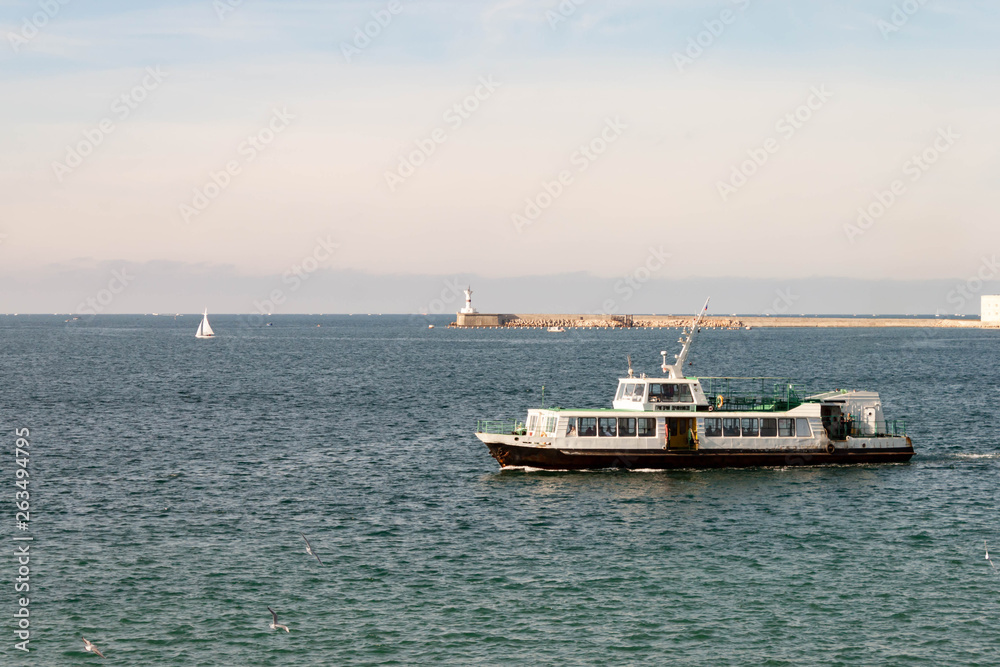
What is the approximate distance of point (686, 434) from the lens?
54.3 metres

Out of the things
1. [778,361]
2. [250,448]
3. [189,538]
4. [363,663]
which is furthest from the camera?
[778,361]

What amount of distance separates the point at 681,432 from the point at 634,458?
10.1ft

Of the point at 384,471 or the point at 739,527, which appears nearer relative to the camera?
the point at 739,527

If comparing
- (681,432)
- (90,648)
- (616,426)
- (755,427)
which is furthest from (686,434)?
(90,648)

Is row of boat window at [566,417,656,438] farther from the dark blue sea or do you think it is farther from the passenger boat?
the dark blue sea

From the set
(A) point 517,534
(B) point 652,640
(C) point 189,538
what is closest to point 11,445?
(C) point 189,538

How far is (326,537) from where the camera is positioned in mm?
39750

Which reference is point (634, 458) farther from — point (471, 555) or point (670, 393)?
point (471, 555)

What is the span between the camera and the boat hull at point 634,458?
53500 mm

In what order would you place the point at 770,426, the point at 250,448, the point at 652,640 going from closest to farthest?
the point at 652,640 → the point at 770,426 → the point at 250,448

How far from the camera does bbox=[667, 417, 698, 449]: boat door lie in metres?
54.1

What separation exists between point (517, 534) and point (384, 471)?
17360mm

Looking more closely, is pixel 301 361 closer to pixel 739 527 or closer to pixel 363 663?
pixel 739 527

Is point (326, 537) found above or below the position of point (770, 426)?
below
